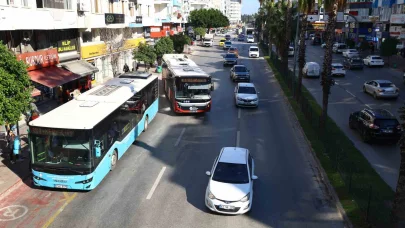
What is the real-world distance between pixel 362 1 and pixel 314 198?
278 feet

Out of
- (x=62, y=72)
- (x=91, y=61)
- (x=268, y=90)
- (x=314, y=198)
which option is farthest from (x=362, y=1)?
(x=314, y=198)

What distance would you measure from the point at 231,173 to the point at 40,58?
19169mm

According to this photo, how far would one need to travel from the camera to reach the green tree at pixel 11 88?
50.0ft

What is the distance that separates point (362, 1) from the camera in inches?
3472

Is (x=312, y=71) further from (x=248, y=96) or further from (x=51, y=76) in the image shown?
(x=51, y=76)

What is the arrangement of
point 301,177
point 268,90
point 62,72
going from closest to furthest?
point 301,177 → point 62,72 → point 268,90

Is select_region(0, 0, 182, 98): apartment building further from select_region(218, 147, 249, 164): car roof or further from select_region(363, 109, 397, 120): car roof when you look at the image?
select_region(363, 109, 397, 120): car roof

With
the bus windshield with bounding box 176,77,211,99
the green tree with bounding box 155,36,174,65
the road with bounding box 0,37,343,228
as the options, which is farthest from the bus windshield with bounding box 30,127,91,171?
the green tree with bounding box 155,36,174,65

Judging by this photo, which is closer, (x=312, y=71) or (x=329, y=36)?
(x=329, y=36)

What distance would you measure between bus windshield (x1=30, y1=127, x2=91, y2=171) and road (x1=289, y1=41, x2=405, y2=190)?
479 inches

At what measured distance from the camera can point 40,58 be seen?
27.5 meters

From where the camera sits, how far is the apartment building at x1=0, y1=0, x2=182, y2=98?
2505 centimetres

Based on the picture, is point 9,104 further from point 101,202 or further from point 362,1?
point 362,1

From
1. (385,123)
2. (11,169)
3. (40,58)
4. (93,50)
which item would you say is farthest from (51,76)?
(385,123)
